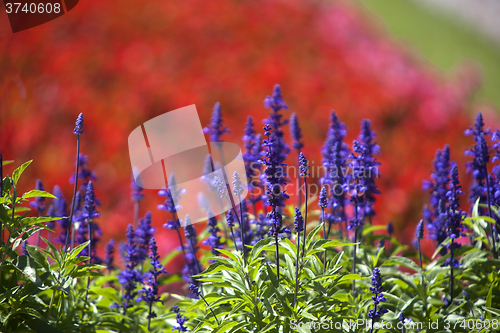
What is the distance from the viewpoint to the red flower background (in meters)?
5.82

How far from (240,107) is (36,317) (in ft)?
17.2

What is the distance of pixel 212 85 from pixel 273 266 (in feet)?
17.8

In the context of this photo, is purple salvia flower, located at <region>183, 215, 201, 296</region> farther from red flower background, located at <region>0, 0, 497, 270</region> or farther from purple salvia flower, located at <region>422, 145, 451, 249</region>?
red flower background, located at <region>0, 0, 497, 270</region>

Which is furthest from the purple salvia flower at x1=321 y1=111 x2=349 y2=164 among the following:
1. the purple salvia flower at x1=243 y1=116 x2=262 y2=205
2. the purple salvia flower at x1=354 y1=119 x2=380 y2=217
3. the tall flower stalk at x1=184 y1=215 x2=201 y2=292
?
the tall flower stalk at x1=184 y1=215 x2=201 y2=292

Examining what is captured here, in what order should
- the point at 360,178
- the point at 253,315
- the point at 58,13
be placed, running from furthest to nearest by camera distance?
1. the point at 58,13
2. the point at 360,178
3. the point at 253,315

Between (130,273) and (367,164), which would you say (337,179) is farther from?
(130,273)

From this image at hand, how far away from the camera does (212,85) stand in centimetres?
696

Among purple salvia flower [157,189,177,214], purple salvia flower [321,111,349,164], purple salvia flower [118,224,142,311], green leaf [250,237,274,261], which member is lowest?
purple salvia flower [118,224,142,311]

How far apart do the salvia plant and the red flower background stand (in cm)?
266

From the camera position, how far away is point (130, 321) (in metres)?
2.29

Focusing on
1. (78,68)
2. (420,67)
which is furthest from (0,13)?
(420,67)

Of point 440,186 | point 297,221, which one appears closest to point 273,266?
point 297,221

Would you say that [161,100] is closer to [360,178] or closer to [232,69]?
[232,69]

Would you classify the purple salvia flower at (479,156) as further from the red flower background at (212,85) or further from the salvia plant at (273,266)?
the red flower background at (212,85)
